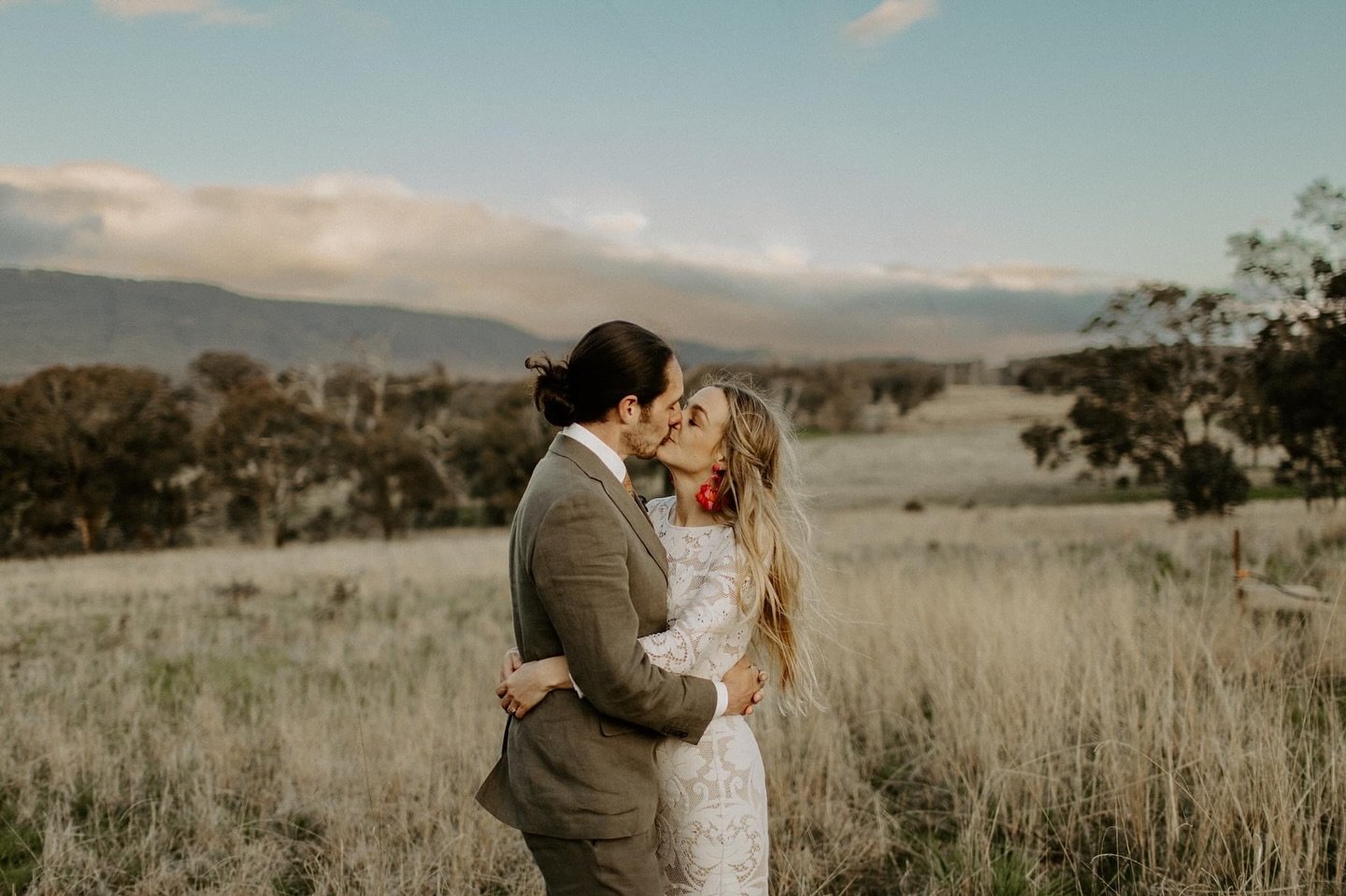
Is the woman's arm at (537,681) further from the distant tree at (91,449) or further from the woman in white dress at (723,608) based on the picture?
the distant tree at (91,449)

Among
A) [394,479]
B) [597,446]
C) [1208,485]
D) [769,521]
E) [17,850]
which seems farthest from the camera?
[394,479]

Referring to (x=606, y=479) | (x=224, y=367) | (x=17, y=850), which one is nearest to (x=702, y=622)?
(x=606, y=479)

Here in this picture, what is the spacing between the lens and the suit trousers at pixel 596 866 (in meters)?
2.41

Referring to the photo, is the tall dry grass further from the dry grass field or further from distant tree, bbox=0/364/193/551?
distant tree, bbox=0/364/193/551

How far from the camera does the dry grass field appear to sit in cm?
397

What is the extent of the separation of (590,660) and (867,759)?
3646 millimetres

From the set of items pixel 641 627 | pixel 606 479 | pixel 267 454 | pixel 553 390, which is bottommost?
pixel 267 454

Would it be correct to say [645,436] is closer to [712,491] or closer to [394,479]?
[712,491]

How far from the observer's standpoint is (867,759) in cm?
542

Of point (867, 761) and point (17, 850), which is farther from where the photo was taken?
point (867, 761)

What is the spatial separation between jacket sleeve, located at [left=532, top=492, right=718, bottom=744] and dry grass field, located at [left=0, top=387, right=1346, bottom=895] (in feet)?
5.14

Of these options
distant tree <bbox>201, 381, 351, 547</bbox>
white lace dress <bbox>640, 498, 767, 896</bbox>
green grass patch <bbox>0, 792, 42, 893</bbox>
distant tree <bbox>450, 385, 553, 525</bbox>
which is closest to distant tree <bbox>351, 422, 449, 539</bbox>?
distant tree <bbox>201, 381, 351, 547</bbox>

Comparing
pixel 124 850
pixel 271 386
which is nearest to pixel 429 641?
pixel 124 850

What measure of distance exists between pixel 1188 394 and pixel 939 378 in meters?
59.1
